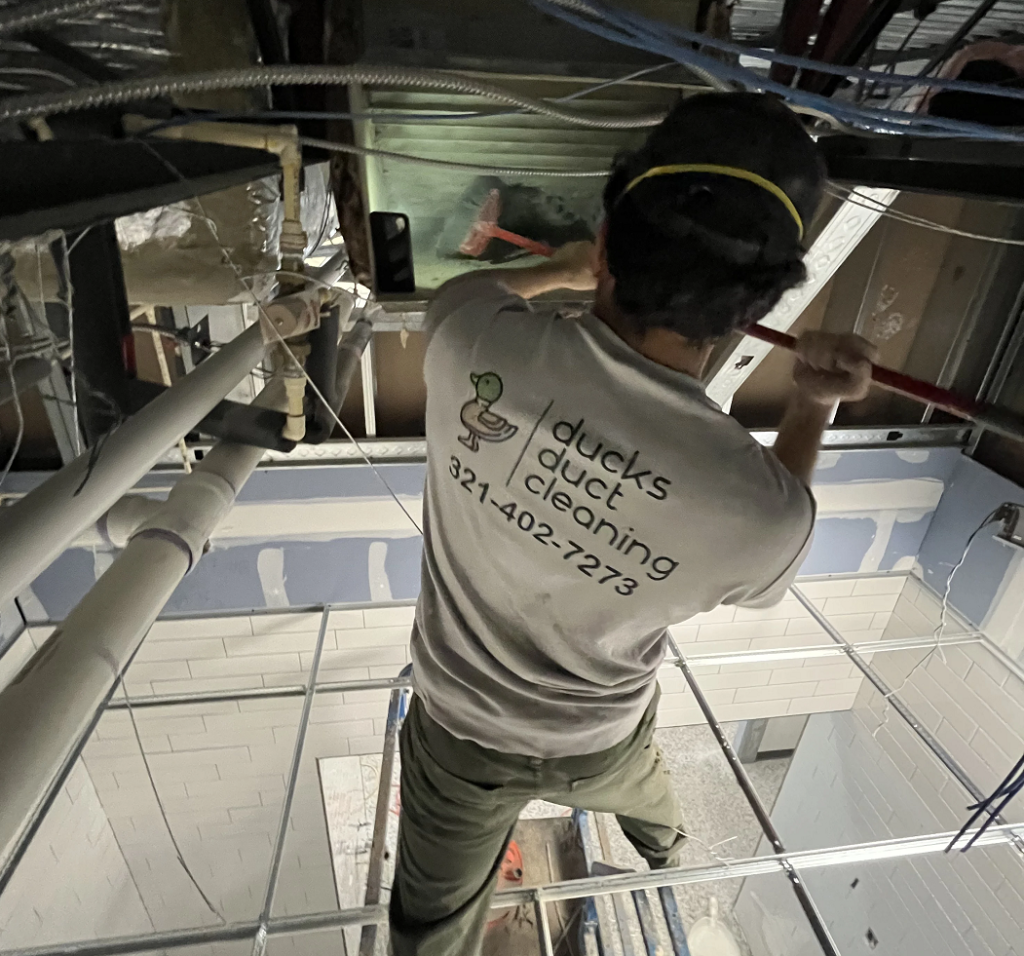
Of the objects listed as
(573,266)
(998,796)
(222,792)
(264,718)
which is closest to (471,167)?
(573,266)

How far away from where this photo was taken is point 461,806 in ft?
3.69

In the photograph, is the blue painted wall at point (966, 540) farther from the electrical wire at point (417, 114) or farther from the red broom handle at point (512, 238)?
the electrical wire at point (417, 114)

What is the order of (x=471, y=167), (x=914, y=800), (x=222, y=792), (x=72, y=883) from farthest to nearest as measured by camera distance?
(x=222, y=792) → (x=914, y=800) → (x=72, y=883) → (x=471, y=167)

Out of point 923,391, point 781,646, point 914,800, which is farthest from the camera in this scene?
point 781,646

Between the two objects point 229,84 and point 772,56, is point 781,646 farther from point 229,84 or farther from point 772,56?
point 229,84

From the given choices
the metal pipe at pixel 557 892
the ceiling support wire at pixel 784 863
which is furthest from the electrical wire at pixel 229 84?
the metal pipe at pixel 557 892

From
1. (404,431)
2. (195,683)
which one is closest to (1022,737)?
(404,431)

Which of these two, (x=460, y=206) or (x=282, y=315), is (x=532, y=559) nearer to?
(x=282, y=315)

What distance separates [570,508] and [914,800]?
9.58ft

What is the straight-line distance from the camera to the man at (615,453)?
2.45 feet

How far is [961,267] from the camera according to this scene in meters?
2.43

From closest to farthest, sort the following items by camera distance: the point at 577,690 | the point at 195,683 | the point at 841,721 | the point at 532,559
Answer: the point at 532,559, the point at 577,690, the point at 195,683, the point at 841,721

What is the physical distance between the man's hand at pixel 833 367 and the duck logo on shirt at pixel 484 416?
1.37ft

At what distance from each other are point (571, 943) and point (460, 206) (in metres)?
2.17
